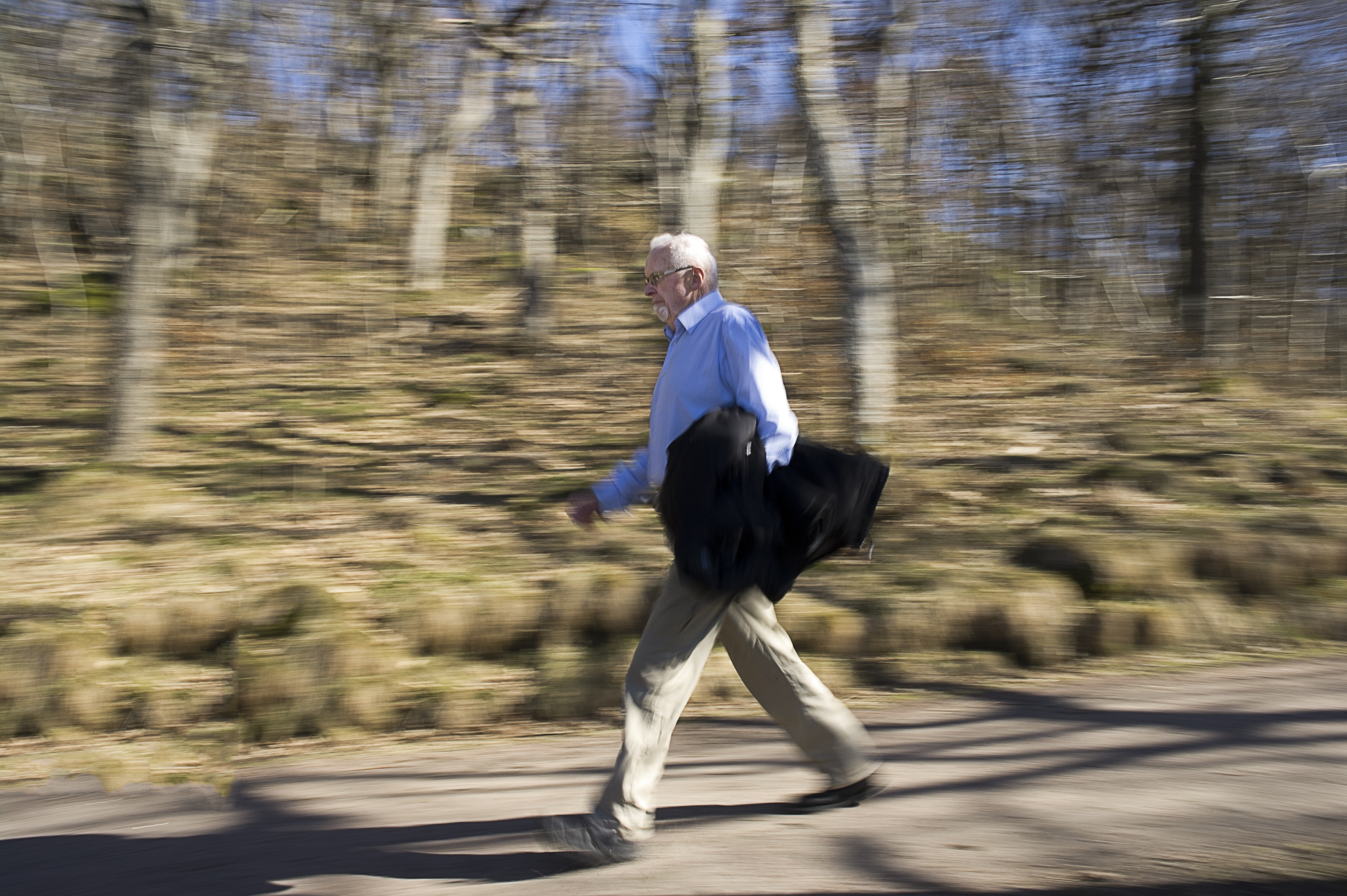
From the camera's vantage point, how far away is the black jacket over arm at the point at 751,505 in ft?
10.2

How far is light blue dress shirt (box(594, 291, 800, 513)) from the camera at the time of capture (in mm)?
3199

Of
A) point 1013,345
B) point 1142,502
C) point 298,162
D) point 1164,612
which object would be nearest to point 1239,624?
point 1164,612

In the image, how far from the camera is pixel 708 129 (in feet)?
36.3

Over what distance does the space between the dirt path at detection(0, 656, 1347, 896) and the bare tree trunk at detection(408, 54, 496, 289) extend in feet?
37.5

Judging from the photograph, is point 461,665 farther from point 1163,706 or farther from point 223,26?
point 223,26

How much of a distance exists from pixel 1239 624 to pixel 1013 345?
8153mm

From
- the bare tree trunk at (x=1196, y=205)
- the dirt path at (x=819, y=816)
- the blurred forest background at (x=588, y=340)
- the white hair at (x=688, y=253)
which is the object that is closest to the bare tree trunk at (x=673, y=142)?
the blurred forest background at (x=588, y=340)

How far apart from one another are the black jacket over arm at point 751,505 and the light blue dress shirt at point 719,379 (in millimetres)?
49

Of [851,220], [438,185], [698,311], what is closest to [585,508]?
[698,311]

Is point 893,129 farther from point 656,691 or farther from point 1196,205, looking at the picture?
point 656,691

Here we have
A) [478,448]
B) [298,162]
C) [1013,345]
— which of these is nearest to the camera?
[478,448]

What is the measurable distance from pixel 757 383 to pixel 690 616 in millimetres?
708

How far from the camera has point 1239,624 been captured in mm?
5824

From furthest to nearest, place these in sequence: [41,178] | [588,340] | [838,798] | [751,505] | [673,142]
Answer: [588,340] → [673,142] → [41,178] → [838,798] → [751,505]
